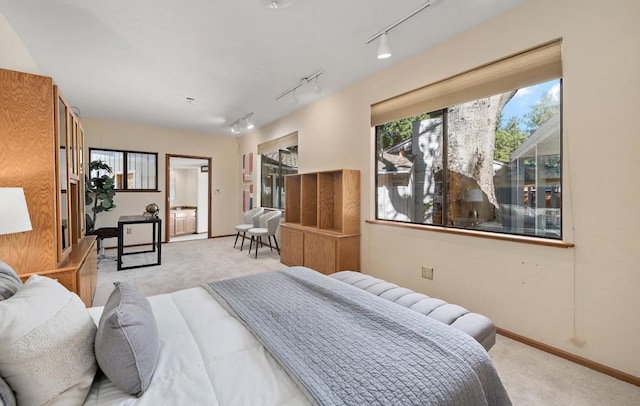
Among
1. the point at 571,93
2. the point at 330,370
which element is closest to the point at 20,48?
the point at 330,370

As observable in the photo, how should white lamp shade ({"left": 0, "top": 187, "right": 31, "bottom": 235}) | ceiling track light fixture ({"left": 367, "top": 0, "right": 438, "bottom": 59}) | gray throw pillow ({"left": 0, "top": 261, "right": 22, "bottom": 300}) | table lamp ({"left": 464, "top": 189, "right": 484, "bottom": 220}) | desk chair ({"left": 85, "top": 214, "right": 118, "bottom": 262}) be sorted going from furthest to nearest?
desk chair ({"left": 85, "top": 214, "right": 118, "bottom": 262})
table lamp ({"left": 464, "top": 189, "right": 484, "bottom": 220})
ceiling track light fixture ({"left": 367, "top": 0, "right": 438, "bottom": 59})
white lamp shade ({"left": 0, "top": 187, "right": 31, "bottom": 235})
gray throw pillow ({"left": 0, "top": 261, "right": 22, "bottom": 300})

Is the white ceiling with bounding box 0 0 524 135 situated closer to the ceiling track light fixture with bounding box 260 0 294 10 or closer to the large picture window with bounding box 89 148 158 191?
the ceiling track light fixture with bounding box 260 0 294 10

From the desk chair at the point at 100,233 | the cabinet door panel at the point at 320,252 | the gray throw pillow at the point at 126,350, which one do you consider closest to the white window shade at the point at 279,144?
the cabinet door panel at the point at 320,252

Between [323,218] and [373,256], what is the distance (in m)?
0.94

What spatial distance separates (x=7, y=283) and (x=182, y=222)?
7.08 m

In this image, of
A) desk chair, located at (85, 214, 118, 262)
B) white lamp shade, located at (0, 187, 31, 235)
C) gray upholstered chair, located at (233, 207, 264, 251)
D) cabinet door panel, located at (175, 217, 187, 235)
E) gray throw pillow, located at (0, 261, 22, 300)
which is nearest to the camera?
gray throw pillow, located at (0, 261, 22, 300)

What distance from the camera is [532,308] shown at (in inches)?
85.0

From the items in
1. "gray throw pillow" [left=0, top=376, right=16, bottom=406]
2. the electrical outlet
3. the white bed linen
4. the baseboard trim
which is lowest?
the baseboard trim

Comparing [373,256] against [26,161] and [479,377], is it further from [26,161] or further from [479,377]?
[26,161]

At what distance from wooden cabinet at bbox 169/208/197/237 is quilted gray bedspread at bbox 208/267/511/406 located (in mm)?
6804

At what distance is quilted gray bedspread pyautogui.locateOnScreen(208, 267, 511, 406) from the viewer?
94cm

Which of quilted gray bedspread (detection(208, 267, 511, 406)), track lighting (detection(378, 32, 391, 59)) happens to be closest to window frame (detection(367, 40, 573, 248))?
track lighting (detection(378, 32, 391, 59))

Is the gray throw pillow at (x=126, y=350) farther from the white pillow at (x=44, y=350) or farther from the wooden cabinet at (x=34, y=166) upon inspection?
the wooden cabinet at (x=34, y=166)

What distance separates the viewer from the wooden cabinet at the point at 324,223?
355 cm
